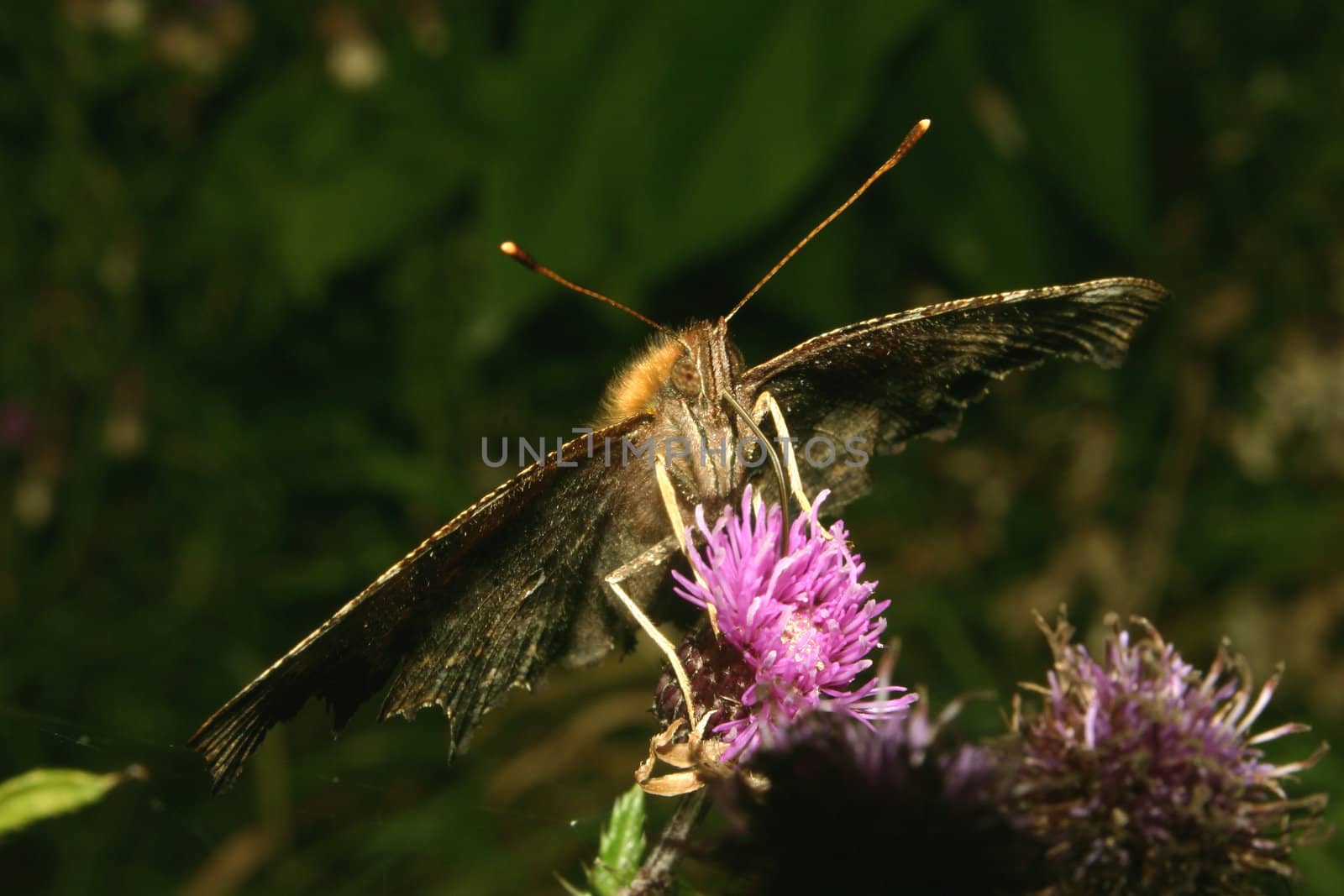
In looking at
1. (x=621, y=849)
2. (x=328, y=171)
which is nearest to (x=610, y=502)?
(x=621, y=849)

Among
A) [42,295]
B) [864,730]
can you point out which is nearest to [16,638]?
[42,295]

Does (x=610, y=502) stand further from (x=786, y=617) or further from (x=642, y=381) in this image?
(x=786, y=617)

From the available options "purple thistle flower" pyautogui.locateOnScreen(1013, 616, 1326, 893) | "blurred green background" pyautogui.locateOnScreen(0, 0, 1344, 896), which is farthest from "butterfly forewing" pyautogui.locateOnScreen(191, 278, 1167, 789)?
"blurred green background" pyautogui.locateOnScreen(0, 0, 1344, 896)

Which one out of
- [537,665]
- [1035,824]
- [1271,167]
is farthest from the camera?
[1271,167]

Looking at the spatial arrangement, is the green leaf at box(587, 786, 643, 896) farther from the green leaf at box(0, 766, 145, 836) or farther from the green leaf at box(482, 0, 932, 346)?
the green leaf at box(482, 0, 932, 346)

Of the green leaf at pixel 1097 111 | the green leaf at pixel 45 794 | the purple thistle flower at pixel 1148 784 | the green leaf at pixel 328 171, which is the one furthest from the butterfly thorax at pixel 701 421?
the green leaf at pixel 328 171

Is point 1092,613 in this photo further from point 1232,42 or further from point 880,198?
point 1232,42
